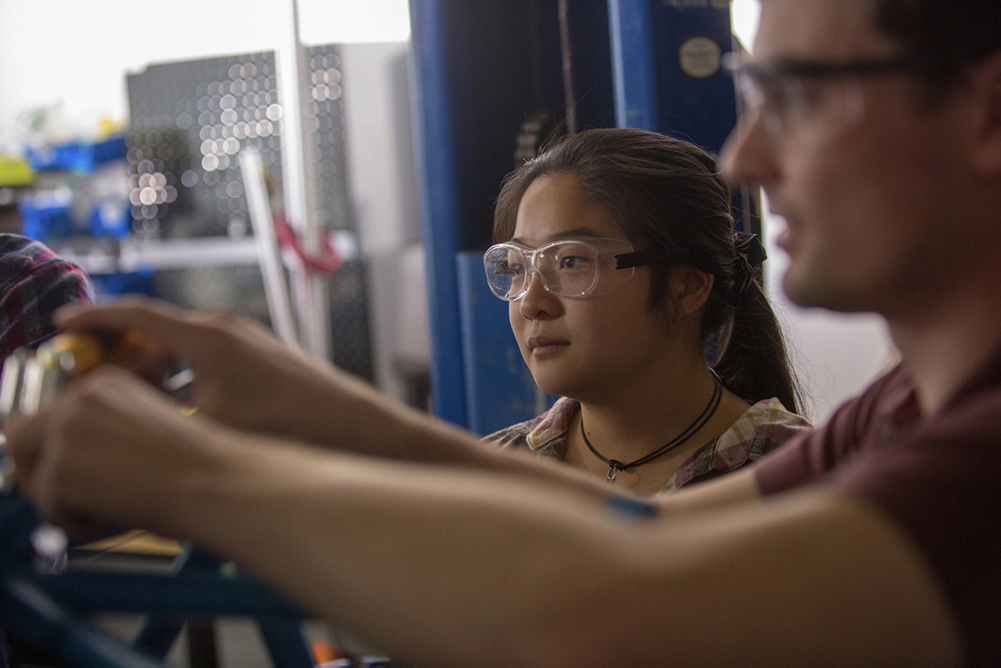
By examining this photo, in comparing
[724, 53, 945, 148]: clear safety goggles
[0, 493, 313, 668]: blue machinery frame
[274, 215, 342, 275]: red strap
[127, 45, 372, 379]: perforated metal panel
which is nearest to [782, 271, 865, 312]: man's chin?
[724, 53, 945, 148]: clear safety goggles

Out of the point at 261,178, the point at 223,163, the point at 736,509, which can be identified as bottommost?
the point at 736,509

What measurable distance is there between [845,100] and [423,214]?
1.74 meters

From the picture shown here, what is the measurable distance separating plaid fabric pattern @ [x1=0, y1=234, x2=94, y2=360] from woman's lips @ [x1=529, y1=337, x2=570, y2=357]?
2.90ft

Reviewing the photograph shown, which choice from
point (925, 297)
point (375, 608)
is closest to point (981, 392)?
point (925, 297)

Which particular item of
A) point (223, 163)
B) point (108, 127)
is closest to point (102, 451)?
point (223, 163)

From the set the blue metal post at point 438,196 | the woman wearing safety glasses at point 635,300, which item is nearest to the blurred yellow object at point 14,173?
the blue metal post at point 438,196

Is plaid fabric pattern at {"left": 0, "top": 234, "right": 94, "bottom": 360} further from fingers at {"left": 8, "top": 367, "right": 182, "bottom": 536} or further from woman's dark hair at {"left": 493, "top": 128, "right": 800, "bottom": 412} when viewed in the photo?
fingers at {"left": 8, "top": 367, "right": 182, "bottom": 536}

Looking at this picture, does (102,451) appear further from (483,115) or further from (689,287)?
(483,115)

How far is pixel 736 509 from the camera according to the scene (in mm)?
515

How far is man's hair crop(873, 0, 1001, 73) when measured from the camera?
0.61m

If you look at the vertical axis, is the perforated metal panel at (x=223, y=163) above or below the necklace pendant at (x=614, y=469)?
above

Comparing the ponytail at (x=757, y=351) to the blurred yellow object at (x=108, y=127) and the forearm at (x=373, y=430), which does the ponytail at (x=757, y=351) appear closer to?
the forearm at (x=373, y=430)

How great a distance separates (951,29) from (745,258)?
1.05 metres

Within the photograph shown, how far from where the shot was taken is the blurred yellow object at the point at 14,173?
443 cm
